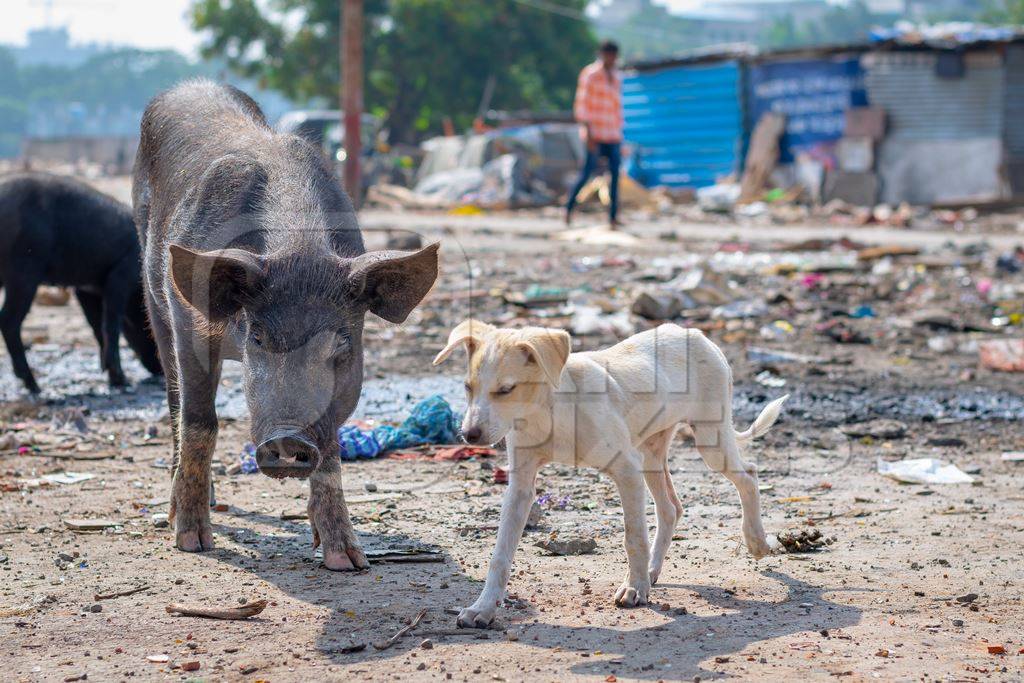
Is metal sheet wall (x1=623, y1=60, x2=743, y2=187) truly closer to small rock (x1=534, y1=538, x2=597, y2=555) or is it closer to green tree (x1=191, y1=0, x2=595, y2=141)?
green tree (x1=191, y1=0, x2=595, y2=141)

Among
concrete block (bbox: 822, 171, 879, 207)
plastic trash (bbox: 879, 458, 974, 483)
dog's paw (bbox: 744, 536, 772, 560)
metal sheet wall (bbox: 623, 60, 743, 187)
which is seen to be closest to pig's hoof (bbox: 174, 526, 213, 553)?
dog's paw (bbox: 744, 536, 772, 560)

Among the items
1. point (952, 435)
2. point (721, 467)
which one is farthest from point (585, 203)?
point (721, 467)

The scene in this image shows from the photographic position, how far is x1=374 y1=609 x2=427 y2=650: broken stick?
361 centimetres

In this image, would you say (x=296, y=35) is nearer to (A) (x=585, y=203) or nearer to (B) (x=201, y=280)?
(A) (x=585, y=203)

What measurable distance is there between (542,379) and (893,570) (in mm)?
1533

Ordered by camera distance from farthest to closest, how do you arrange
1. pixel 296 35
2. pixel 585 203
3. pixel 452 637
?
pixel 296 35 < pixel 585 203 < pixel 452 637

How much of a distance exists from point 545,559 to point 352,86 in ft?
45.6

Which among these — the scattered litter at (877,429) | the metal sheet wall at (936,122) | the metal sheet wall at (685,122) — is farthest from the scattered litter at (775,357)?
the metal sheet wall at (685,122)

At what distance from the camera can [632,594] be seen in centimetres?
393

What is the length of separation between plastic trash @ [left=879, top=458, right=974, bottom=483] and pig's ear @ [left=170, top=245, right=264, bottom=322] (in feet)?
10.3

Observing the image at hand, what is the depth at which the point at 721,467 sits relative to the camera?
4.38 m

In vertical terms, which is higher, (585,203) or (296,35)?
(296,35)

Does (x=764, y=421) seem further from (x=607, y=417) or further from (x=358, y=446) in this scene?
(x=358, y=446)

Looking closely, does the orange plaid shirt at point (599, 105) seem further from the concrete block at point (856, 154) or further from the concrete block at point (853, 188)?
the concrete block at point (856, 154)
